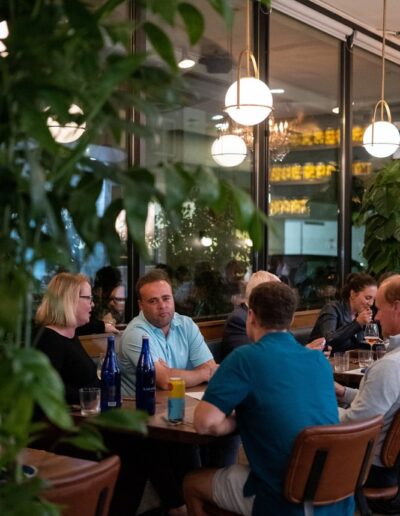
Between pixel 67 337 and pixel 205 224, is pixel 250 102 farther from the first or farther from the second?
pixel 67 337

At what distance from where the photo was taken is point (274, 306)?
2979 mm

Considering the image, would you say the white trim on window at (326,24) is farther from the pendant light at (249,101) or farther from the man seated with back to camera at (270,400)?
the man seated with back to camera at (270,400)

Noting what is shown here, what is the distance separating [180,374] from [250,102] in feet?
6.17

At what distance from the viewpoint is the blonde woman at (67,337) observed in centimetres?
377

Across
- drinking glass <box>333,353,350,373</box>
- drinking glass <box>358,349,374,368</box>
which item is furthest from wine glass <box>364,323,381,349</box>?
drinking glass <box>333,353,350,373</box>

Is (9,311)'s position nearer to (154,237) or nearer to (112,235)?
(112,235)

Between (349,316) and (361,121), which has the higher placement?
(361,121)

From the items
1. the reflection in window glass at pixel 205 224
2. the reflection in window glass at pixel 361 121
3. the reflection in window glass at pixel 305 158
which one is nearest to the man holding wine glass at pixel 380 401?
the reflection in window glass at pixel 205 224

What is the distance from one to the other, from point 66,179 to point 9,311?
0.25m

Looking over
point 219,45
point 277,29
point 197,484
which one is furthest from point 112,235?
point 277,29

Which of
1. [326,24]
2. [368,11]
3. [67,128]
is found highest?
[368,11]

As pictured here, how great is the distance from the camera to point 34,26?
1.28 meters

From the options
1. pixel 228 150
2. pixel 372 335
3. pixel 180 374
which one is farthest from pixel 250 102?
pixel 180 374

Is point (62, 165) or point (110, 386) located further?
point (110, 386)
